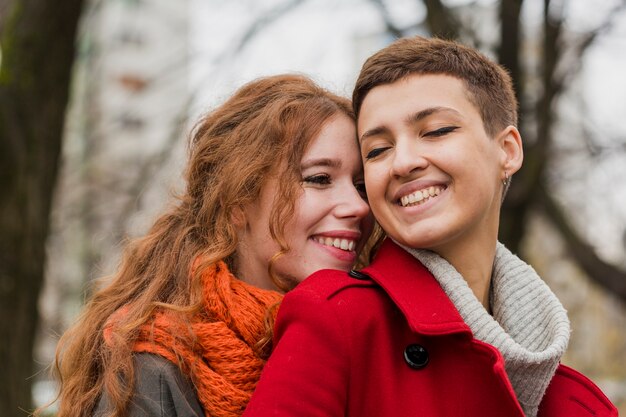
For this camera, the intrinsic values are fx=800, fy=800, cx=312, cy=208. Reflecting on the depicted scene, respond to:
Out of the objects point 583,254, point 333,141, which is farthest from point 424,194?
point 583,254

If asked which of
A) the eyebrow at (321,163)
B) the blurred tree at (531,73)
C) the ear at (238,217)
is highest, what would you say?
the eyebrow at (321,163)

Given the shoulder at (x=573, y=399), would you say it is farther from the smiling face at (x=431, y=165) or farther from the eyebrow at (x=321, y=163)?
the eyebrow at (x=321, y=163)

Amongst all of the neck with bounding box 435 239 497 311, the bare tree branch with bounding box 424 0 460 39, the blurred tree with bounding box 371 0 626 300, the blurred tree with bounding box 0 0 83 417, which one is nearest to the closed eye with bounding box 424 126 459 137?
the neck with bounding box 435 239 497 311

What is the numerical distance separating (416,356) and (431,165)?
540 millimetres

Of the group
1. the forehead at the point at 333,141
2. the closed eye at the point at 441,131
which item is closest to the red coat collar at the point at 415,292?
the closed eye at the point at 441,131

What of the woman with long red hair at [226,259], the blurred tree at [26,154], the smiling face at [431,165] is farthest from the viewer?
the blurred tree at [26,154]

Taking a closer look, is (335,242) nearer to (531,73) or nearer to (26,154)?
(26,154)

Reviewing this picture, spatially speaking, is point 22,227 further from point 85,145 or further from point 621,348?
point 621,348

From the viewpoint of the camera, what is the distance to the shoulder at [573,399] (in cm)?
235

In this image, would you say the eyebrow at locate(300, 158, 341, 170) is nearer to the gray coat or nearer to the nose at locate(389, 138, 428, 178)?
the nose at locate(389, 138, 428, 178)

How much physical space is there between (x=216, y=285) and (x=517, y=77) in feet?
11.1

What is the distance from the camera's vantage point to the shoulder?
7.71 feet

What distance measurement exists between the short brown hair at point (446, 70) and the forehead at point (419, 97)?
0.02 metres

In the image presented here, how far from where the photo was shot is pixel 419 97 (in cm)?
233
